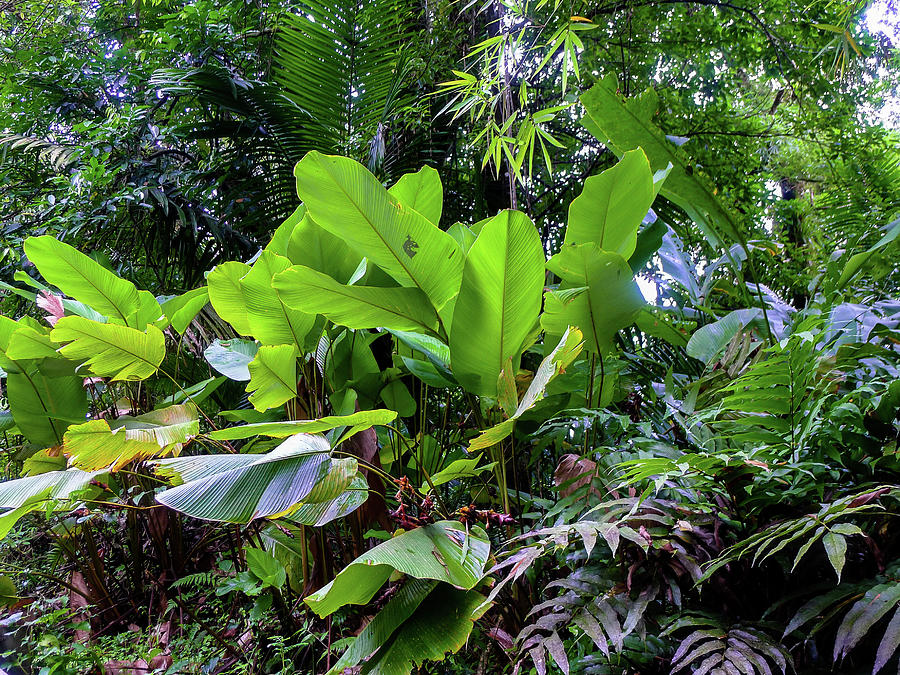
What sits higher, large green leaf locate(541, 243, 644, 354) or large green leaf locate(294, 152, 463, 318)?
large green leaf locate(294, 152, 463, 318)

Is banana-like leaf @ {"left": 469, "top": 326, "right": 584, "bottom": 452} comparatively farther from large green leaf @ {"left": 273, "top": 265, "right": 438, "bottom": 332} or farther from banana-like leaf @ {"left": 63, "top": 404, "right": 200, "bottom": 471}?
banana-like leaf @ {"left": 63, "top": 404, "right": 200, "bottom": 471}

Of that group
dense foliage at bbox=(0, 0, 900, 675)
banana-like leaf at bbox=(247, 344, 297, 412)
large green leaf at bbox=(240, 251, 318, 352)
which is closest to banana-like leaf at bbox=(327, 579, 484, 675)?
dense foliage at bbox=(0, 0, 900, 675)

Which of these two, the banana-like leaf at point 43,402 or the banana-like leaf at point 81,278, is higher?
the banana-like leaf at point 81,278

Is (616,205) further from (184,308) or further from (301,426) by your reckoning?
(184,308)

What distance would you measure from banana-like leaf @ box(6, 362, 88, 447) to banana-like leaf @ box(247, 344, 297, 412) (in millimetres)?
770

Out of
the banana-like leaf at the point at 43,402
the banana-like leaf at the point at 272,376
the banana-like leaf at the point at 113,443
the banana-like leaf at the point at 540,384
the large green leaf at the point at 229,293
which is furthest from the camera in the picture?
the banana-like leaf at the point at 43,402

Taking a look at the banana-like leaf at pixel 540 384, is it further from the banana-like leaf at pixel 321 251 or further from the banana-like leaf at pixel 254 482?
the banana-like leaf at pixel 321 251

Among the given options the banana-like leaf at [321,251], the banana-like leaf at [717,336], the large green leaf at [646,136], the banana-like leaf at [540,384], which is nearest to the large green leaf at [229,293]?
the banana-like leaf at [321,251]

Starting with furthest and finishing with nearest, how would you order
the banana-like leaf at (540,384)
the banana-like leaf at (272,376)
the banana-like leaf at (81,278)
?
1. the banana-like leaf at (81,278)
2. the banana-like leaf at (272,376)
3. the banana-like leaf at (540,384)

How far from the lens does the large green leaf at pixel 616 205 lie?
97 centimetres

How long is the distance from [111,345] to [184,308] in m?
0.25

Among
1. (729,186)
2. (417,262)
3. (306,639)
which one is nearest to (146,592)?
(306,639)

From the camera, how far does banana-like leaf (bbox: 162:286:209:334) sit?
134 cm

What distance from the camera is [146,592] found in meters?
1.66
